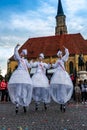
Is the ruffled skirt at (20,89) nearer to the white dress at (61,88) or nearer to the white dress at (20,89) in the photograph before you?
the white dress at (20,89)

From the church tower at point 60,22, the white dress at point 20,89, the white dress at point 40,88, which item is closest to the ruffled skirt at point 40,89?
the white dress at point 40,88

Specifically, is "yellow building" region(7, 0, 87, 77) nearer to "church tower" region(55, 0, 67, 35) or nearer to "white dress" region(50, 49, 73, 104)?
"church tower" region(55, 0, 67, 35)

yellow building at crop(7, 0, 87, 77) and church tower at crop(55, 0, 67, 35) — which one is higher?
church tower at crop(55, 0, 67, 35)

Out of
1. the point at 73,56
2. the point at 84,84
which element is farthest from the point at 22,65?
the point at 73,56

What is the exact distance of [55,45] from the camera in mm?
88438

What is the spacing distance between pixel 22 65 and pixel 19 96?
1335mm

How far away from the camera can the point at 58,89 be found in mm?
14375

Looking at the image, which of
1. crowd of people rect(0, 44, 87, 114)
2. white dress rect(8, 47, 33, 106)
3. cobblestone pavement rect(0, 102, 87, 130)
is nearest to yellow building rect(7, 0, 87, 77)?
crowd of people rect(0, 44, 87, 114)

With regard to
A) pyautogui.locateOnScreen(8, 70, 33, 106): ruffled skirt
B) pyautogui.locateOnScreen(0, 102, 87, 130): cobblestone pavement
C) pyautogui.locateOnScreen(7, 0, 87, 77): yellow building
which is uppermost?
pyautogui.locateOnScreen(7, 0, 87, 77): yellow building

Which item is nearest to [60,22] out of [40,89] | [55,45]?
[55,45]

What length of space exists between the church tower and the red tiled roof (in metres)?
30.6

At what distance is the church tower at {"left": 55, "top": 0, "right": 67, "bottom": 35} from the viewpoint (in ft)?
405

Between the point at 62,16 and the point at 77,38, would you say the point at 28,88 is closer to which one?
the point at 77,38

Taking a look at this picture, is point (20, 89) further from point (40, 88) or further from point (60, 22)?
point (60, 22)
